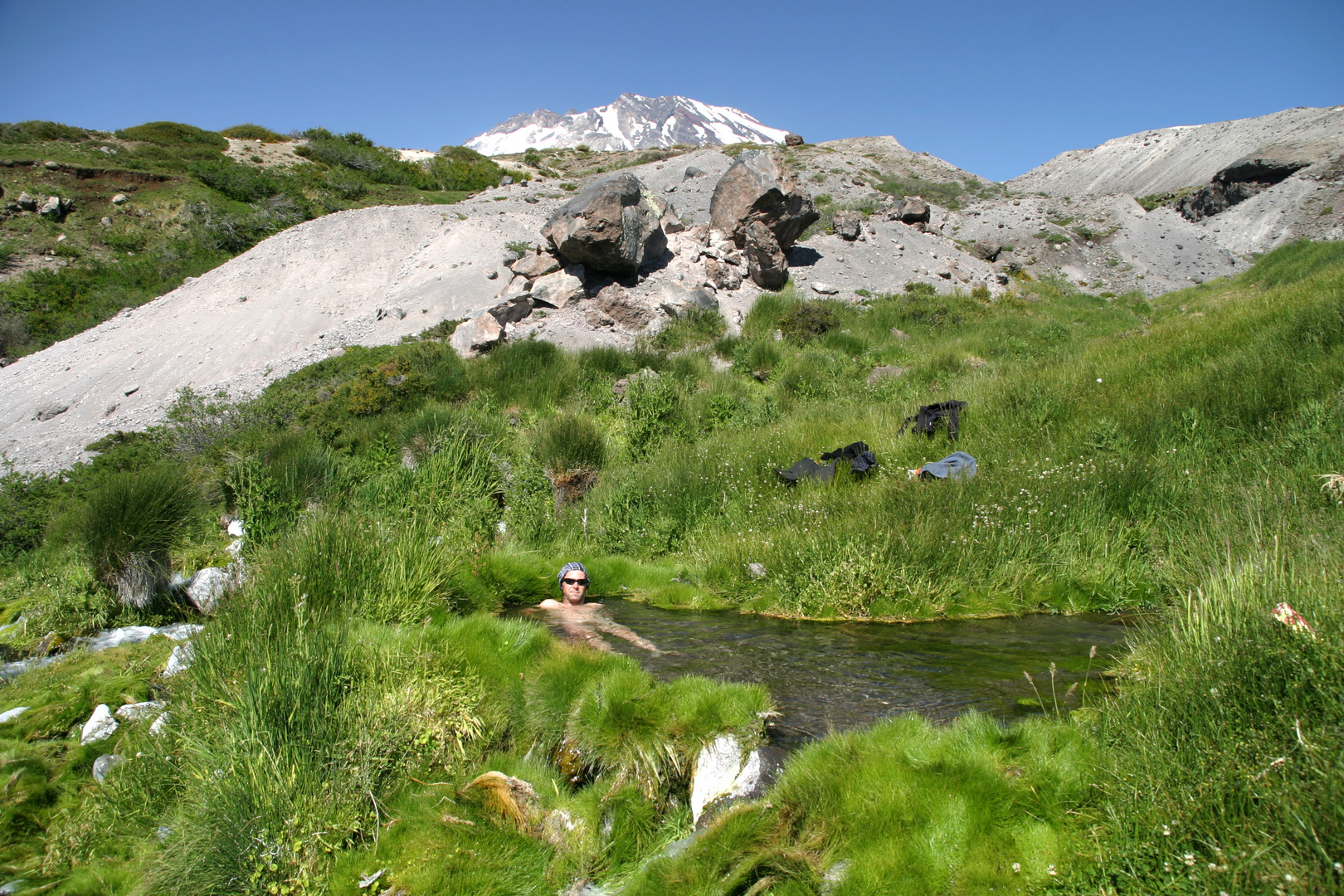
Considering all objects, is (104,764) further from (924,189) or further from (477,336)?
(924,189)

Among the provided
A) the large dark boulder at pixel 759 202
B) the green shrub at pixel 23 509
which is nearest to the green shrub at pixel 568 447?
the green shrub at pixel 23 509

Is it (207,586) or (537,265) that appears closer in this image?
(207,586)

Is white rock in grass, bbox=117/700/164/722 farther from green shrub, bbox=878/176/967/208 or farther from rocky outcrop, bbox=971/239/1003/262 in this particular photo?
green shrub, bbox=878/176/967/208

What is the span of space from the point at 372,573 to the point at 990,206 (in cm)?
4360

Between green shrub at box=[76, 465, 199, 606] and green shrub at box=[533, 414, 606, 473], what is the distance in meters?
4.98

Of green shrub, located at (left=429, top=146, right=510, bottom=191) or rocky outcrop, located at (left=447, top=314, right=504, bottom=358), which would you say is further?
green shrub, located at (left=429, top=146, right=510, bottom=191)

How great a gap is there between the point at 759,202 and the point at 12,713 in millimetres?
22564

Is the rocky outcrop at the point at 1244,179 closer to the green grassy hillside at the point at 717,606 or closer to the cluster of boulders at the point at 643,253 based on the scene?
the cluster of boulders at the point at 643,253

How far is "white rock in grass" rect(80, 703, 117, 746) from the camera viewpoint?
492cm

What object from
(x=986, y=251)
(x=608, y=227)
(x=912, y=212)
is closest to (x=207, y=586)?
(x=608, y=227)

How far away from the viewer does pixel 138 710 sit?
5.13 m

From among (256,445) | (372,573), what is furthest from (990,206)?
(372,573)

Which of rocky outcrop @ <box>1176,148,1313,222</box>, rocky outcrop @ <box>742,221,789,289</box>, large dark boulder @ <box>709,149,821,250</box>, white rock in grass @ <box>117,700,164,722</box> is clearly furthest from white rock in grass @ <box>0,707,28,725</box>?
rocky outcrop @ <box>1176,148,1313,222</box>

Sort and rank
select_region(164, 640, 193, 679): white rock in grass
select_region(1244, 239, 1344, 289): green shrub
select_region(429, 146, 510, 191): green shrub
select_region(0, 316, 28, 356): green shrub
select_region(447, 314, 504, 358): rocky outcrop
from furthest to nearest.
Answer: select_region(429, 146, 510, 191): green shrub, select_region(0, 316, 28, 356): green shrub, select_region(1244, 239, 1344, 289): green shrub, select_region(447, 314, 504, 358): rocky outcrop, select_region(164, 640, 193, 679): white rock in grass
